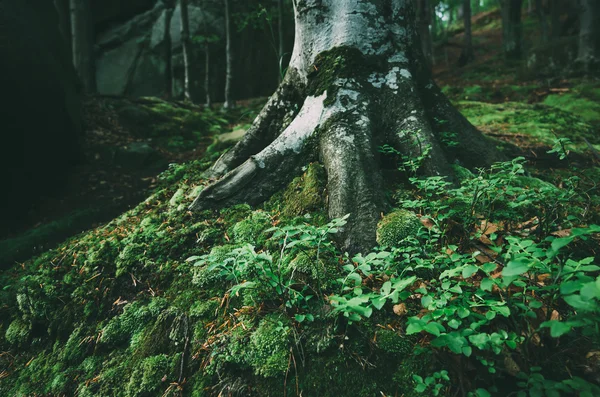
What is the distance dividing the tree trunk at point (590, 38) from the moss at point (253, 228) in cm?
1137

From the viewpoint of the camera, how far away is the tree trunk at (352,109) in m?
Answer: 2.88

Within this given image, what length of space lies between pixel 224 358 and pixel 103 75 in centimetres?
2032

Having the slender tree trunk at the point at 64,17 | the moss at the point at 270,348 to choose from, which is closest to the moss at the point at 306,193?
the moss at the point at 270,348

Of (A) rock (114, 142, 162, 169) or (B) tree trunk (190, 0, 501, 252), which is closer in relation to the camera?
(B) tree trunk (190, 0, 501, 252)

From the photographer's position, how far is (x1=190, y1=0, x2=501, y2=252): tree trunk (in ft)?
9.43

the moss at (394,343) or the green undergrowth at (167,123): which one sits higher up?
the green undergrowth at (167,123)

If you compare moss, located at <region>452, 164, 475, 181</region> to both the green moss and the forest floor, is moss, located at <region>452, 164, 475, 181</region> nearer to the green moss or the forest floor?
the forest floor

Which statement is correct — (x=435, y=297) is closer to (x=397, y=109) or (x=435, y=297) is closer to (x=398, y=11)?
(x=397, y=109)

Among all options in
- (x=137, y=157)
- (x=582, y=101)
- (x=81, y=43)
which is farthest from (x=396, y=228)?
(x=81, y=43)

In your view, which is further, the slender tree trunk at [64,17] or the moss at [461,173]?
the slender tree trunk at [64,17]

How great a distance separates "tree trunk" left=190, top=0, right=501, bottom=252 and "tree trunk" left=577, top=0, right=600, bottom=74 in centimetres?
940

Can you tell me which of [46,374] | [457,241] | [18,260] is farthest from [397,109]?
[18,260]

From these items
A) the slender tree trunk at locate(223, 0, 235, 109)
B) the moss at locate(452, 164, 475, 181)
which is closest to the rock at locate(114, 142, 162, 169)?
the moss at locate(452, 164, 475, 181)

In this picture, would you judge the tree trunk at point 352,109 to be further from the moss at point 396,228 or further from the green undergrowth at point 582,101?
the green undergrowth at point 582,101
